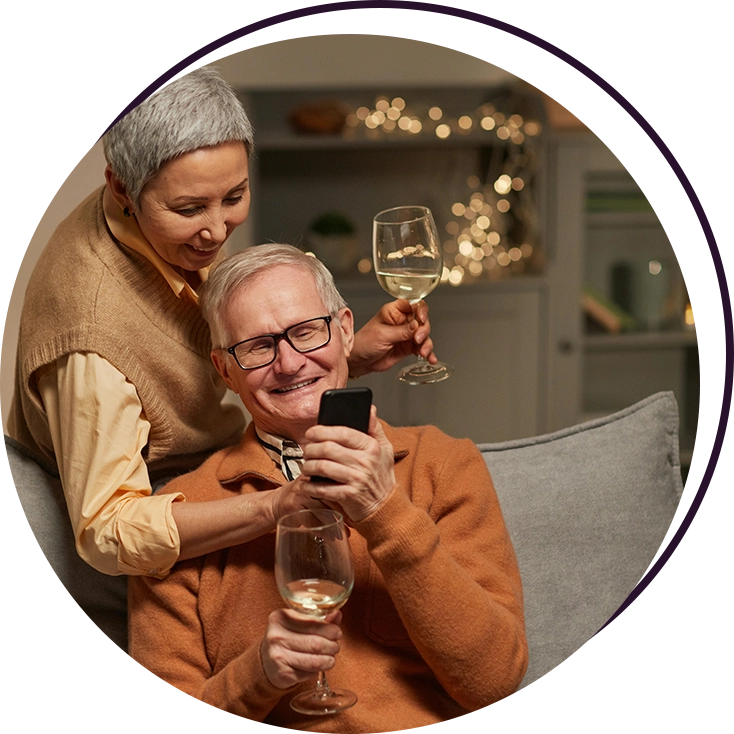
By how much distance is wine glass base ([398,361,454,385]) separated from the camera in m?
1.77

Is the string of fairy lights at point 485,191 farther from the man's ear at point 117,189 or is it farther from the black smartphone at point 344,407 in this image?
the black smartphone at point 344,407

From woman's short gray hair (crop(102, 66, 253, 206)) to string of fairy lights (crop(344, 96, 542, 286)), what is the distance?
8.15 feet

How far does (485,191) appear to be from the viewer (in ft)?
13.8

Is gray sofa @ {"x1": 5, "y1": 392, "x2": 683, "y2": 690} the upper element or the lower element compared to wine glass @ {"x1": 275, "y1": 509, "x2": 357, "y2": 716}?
lower

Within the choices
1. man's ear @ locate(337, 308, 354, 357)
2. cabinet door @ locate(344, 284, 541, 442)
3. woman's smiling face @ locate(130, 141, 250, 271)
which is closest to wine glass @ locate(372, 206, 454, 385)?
man's ear @ locate(337, 308, 354, 357)

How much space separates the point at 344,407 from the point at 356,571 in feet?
1.20

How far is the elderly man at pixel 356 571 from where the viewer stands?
4.35 ft

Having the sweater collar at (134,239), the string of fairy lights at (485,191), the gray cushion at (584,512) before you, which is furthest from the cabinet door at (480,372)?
the sweater collar at (134,239)

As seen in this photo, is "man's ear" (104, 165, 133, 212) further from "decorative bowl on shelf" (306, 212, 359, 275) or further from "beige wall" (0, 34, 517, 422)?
"beige wall" (0, 34, 517, 422)

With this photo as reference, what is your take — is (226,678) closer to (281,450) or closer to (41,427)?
(281,450)

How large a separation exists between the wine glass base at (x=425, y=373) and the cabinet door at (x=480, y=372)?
2039mm

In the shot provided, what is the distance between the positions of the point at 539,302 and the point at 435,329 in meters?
0.49

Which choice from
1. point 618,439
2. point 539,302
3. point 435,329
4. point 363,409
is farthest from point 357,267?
point 363,409

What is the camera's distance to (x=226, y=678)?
1.38 meters
